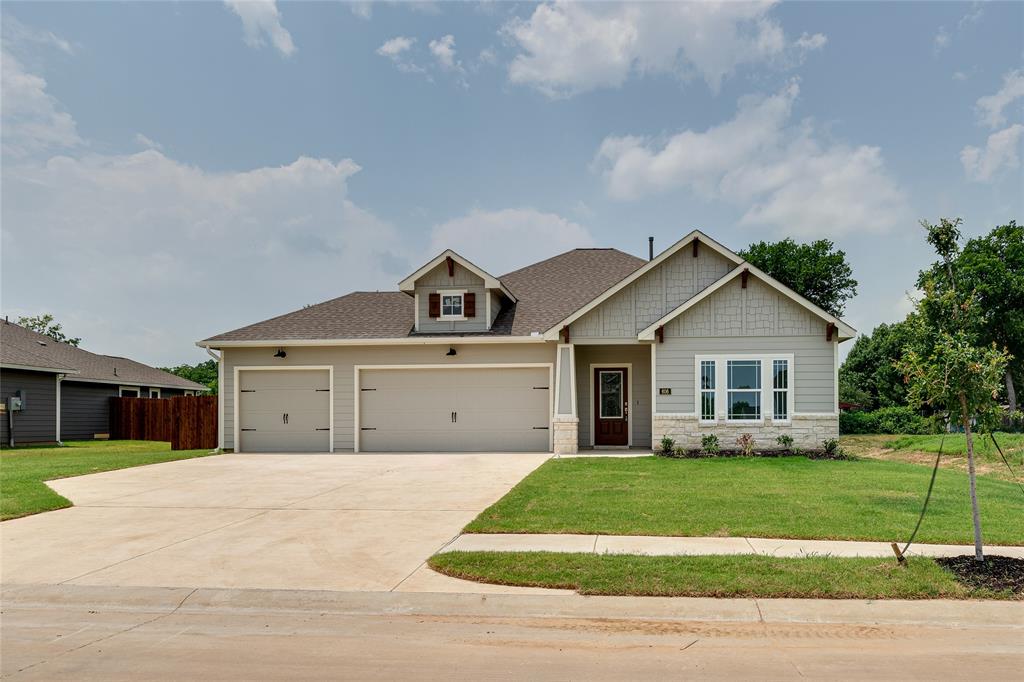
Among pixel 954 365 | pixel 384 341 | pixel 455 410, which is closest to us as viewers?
pixel 954 365

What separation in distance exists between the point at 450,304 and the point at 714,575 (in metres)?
→ 14.7

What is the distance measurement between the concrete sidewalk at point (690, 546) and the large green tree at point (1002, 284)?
131 feet

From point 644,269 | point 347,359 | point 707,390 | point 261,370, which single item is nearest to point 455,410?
point 347,359

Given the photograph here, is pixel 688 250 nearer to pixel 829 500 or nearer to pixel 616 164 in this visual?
pixel 616 164

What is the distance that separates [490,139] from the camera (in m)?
20.2

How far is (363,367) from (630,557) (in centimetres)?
1398

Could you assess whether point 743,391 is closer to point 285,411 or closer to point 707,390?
point 707,390

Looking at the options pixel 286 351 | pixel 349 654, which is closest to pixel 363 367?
pixel 286 351

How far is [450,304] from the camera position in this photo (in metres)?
19.8

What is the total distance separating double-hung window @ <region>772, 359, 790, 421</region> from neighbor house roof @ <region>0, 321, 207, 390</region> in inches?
987

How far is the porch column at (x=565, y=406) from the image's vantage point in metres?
17.8

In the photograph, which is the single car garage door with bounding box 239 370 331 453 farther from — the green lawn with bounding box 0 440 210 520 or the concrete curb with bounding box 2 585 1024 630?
the concrete curb with bounding box 2 585 1024 630

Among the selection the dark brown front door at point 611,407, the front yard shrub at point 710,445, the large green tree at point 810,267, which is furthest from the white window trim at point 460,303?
the large green tree at point 810,267

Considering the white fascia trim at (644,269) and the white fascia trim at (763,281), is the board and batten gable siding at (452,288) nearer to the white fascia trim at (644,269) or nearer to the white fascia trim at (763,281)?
the white fascia trim at (644,269)
